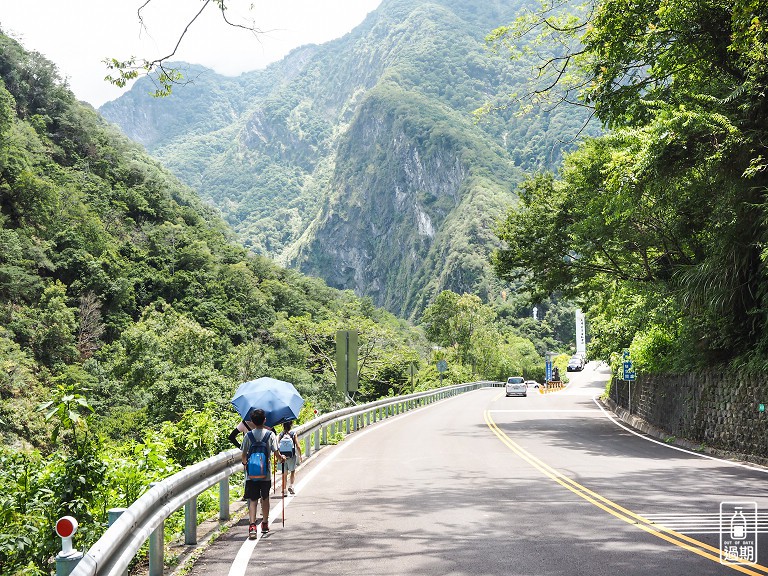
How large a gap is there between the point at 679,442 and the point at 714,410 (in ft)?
7.15

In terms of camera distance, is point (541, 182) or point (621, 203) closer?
point (621, 203)

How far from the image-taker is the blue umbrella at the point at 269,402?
9125mm

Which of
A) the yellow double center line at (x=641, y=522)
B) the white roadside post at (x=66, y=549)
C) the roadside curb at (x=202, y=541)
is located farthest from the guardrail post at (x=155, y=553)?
the yellow double center line at (x=641, y=522)

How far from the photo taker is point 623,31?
1645 centimetres

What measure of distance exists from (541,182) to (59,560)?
25797 mm

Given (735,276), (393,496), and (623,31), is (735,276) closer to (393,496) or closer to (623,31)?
(623,31)

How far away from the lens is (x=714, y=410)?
18875 mm

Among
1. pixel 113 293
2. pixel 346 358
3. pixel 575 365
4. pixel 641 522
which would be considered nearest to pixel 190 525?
pixel 641 522

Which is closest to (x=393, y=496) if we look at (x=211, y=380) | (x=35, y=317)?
(x=211, y=380)

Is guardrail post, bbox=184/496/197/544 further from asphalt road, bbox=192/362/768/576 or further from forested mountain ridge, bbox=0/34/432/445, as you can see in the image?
forested mountain ridge, bbox=0/34/432/445

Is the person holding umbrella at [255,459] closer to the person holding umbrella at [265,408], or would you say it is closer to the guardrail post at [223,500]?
the person holding umbrella at [265,408]

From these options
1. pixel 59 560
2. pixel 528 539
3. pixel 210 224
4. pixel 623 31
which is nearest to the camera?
pixel 59 560

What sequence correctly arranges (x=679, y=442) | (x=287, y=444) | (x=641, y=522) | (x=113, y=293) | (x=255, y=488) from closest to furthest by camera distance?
(x=255, y=488) → (x=641, y=522) → (x=287, y=444) → (x=679, y=442) → (x=113, y=293)

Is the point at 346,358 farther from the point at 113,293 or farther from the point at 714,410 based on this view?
the point at 113,293
